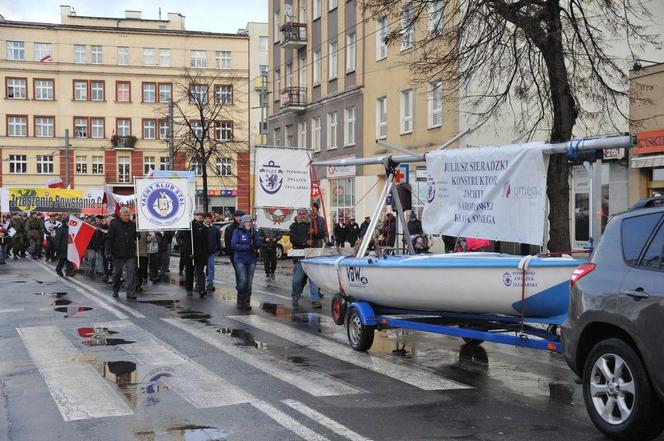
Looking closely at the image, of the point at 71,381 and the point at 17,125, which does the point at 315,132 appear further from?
the point at 17,125

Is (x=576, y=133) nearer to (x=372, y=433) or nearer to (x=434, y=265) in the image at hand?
(x=434, y=265)

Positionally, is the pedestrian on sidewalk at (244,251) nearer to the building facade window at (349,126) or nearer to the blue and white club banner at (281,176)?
the blue and white club banner at (281,176)

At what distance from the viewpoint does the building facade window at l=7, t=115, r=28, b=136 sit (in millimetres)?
69875

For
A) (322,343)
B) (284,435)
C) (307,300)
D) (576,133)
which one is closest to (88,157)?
(576,133)

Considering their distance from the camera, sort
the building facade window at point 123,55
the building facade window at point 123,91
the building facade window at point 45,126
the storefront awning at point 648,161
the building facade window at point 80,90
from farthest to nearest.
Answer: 1. the building facade window at point 123,55
2. the building facade window at point 123,91
3. the building facade window at point 80,90
4. the building facade window at point 45,126
5. the storefront awning at point 648,161

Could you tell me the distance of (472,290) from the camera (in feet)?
27.9

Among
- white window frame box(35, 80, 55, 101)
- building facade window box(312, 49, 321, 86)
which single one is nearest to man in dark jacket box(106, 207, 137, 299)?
building facade window box(312, 49, 321, 86)

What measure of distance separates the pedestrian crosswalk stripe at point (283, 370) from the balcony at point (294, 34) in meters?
34.0

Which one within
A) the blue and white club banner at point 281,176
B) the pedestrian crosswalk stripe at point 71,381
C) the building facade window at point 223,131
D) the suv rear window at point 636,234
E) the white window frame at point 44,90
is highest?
the white window frame at point 44,90

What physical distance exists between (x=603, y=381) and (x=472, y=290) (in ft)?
8.11

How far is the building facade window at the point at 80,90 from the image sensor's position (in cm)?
7112

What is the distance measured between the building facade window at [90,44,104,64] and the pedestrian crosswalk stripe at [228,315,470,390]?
6382 cm

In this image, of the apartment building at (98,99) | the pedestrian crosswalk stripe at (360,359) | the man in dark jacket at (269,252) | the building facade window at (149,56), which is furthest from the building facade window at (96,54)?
the pedestrian crosswalk stripe at (360,359)

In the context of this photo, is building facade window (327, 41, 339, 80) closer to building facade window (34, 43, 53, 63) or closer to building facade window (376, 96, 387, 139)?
building facade window (376, 96, 387, 139)
